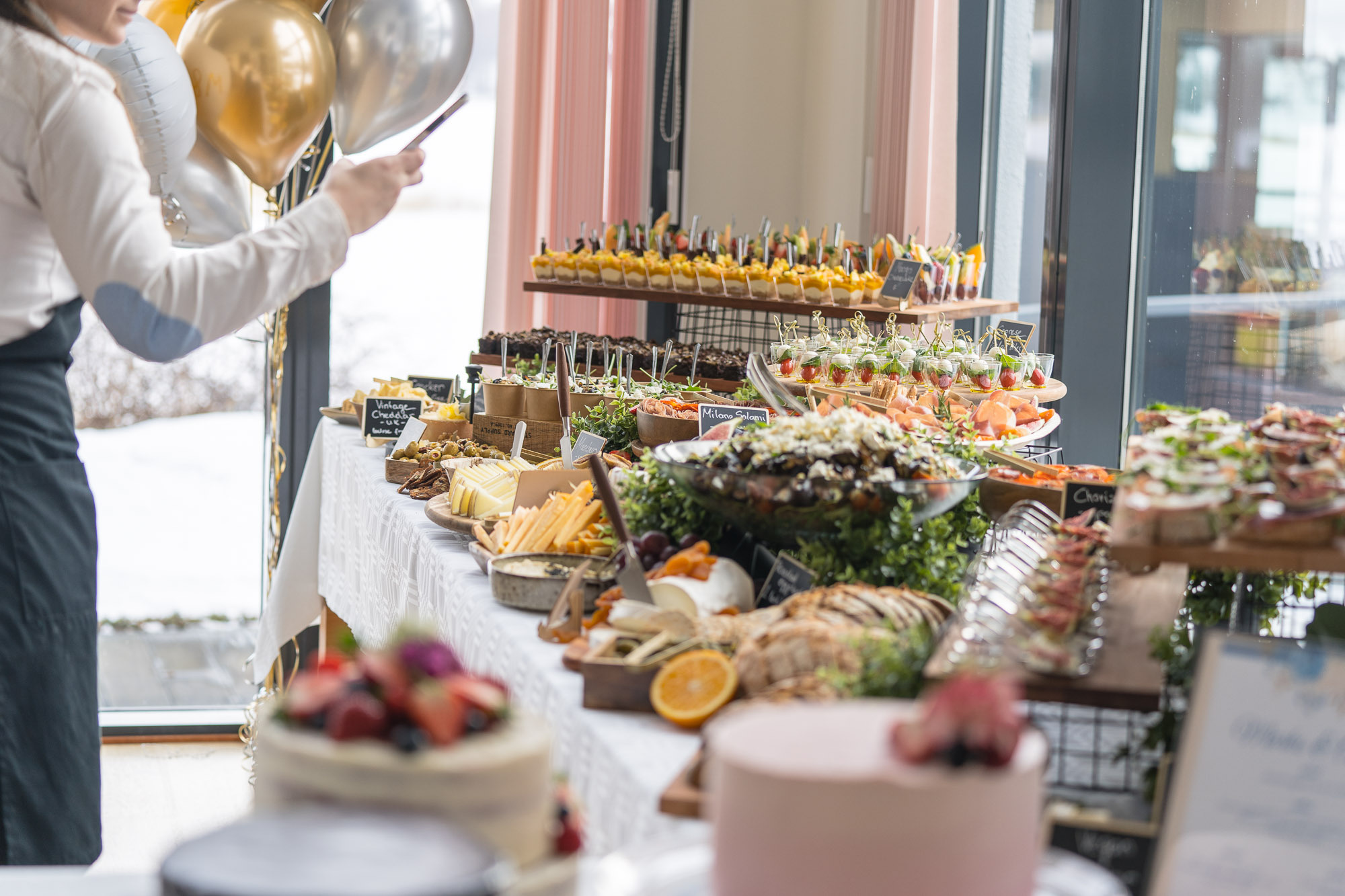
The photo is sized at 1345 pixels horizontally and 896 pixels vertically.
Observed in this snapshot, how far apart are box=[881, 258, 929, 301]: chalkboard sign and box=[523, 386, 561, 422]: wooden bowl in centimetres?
120

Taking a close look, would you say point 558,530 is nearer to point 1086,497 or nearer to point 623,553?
point 623,553

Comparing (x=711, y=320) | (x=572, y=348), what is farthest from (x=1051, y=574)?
(x=711, y=320)

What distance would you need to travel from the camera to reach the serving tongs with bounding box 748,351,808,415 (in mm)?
2484

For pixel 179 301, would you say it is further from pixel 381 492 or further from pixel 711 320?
pixel 711 320

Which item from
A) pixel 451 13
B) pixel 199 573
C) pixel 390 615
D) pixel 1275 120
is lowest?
pixel 199 573

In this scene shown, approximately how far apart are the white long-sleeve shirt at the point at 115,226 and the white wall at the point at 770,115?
3.77 m

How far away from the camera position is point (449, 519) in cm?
228

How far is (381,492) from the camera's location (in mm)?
2826

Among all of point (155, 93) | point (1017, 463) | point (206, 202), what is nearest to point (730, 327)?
point (206, 202)

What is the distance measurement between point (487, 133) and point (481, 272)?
20.5 inches

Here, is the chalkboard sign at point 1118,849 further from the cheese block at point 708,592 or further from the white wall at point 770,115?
the white wall at point 770,115

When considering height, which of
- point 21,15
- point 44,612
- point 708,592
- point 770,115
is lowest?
point 44,612

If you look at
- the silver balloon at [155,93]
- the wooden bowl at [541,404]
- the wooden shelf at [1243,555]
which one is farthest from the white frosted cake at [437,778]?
the wooden bowl at [541,404]

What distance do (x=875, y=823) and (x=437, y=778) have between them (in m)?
0.25
